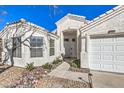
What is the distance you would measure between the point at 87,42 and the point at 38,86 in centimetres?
418

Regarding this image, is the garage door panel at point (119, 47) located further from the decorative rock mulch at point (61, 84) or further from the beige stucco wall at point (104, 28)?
the decorative rock mulch at point (61, 84)

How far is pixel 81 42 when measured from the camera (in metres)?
8.00

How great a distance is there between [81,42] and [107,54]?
6.31 ft

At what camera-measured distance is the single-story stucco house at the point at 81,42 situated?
680 cm

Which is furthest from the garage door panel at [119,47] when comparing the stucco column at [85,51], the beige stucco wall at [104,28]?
the stucco column at [85,51]

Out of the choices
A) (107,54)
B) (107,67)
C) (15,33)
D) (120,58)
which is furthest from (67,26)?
(120,58)

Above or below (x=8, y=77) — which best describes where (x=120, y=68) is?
above

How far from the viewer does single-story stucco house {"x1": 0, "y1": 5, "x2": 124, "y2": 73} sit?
268 inches

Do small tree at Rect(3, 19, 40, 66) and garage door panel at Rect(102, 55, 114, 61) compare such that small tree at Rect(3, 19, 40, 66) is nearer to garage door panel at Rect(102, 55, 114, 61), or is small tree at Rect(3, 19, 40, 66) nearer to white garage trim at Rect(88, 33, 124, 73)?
white garage trim at Rect(88, 33, 124, 73)

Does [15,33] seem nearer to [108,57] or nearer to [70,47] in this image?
[70,47]

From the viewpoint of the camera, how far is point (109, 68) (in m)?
7.08

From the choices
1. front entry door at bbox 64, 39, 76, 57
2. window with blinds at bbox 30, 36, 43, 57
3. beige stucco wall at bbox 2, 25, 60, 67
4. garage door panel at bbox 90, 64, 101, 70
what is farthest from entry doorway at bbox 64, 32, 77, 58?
garage door panel at bbox 90, 64, 101, 70
